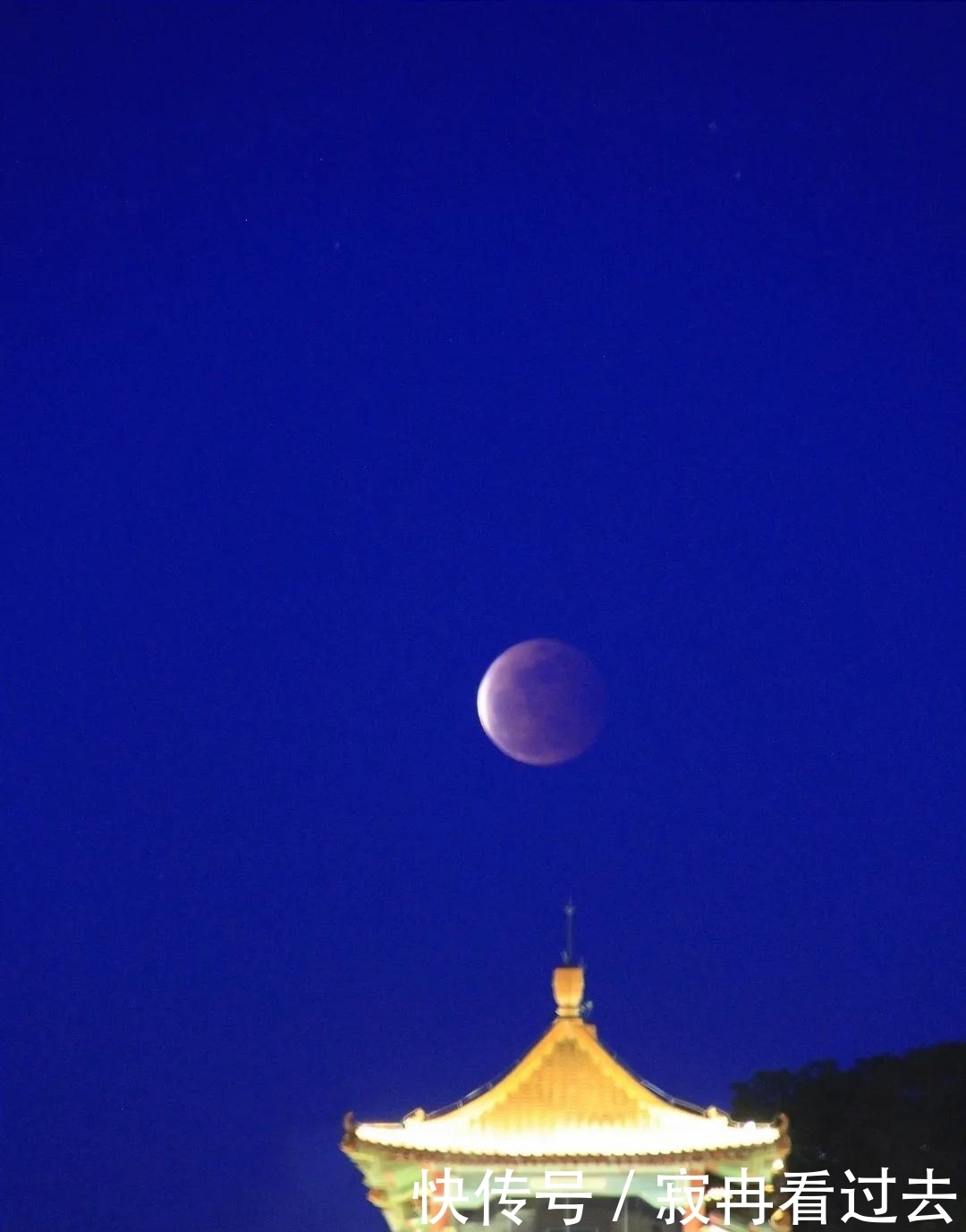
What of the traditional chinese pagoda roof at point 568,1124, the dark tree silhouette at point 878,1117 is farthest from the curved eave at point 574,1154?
the dark tree silhouette at point 878,1117

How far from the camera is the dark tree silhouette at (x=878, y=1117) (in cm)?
2622

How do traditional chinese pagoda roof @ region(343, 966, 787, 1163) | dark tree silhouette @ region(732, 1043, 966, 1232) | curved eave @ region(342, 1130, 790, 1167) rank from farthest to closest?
dark tree silhouette @ region(732, 1043, 966, 1232) → traditional chinese pagoda roof @ region(343, 966, 787, 1163) → curved eave @ region(342, 1130, 790, 1167)

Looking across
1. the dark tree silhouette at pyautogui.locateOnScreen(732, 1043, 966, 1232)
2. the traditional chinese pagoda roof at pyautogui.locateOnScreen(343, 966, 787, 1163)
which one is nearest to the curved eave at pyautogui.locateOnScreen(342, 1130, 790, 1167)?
the traditional chinese pagoda roof at pyautogui.locateOnScreen(343, 966, 787, 1163)

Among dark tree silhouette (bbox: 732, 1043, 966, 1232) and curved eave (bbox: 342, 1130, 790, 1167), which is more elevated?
dark tree silhouette (bbox: 732, 1043, 966, 1232)

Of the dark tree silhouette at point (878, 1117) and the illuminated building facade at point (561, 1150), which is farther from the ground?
the dark tree silhouette at point (878, 1117)

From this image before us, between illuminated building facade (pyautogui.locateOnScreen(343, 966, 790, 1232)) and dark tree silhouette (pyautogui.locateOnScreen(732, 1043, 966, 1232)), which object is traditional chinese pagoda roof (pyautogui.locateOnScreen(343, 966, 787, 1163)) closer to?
illuminated building facade (pyautogui.locateOnScreen(343, 966, 790, 1232))

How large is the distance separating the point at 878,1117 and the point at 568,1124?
1360 centimetres

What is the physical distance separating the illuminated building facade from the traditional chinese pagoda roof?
0.01m

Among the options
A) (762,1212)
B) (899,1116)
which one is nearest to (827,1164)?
(899,1116)

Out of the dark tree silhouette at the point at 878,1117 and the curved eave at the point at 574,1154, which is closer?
the curved eave at the point at 574,1154

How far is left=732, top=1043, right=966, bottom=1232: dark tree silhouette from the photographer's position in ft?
86.0

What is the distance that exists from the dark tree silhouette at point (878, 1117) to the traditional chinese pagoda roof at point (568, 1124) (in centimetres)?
1109

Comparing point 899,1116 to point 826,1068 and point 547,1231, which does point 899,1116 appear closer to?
point 826,1068

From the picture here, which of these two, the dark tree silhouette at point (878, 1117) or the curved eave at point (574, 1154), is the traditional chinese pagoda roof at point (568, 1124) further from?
the dark tree silhouette at point (878, 1117)
